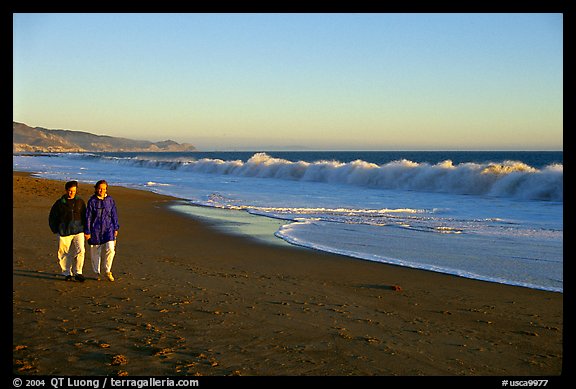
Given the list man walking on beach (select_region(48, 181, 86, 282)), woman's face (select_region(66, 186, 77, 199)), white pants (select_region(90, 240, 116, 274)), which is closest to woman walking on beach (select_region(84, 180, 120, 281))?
white pants (select_region(90, 240, 116, 274))

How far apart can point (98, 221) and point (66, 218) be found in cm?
41

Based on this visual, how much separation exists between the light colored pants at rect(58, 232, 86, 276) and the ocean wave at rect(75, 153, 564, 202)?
21.6m

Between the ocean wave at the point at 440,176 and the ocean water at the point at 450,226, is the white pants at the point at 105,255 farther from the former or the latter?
the ocean wave at the point at 440,176

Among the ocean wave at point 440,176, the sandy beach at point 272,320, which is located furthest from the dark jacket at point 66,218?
the ocean wave at point 440,176

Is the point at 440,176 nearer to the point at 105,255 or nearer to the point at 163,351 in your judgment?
the point at 105,255

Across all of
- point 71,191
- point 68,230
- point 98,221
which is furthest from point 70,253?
point 71,191

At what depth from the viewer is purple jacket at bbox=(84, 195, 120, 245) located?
7176 millimetres

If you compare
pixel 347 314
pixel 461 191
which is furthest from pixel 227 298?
pixel 461 191

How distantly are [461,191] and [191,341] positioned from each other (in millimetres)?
26019

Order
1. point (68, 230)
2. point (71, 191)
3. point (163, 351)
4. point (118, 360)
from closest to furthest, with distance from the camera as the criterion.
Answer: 1. point (118, 360)
2. point (163, 351)
3. point (71, 191)
4. point (68, 230)

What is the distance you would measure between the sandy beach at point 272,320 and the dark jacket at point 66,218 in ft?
2.17

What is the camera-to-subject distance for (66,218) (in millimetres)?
7000

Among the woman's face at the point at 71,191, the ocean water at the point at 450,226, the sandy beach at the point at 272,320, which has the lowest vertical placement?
the sandy beach at the point at 272,320

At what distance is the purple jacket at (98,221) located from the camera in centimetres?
718
